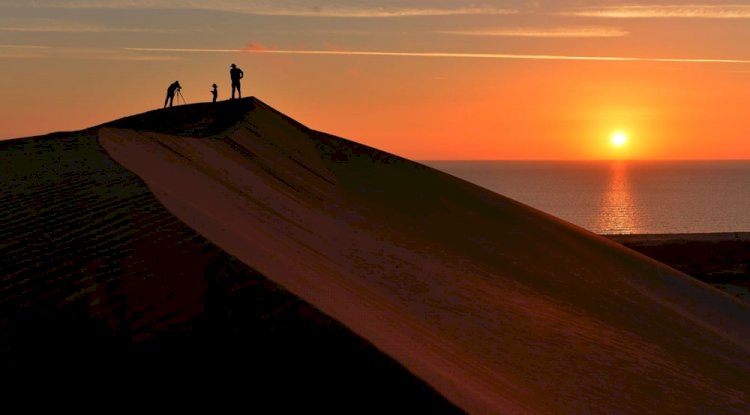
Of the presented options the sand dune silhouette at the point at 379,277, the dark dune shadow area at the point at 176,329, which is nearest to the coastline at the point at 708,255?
the sand dune silhouette at the point at 379,277

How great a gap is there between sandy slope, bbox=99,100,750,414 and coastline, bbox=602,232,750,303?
6448mm

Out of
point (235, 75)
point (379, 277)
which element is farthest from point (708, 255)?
point (379, 277)

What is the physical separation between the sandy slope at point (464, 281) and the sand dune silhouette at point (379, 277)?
41 mm

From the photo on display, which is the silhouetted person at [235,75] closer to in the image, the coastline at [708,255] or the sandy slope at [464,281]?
the sandy slope at [464,281]

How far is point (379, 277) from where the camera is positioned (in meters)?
8.80

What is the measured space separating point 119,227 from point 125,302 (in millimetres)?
1622

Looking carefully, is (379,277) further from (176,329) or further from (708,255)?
(708,255)

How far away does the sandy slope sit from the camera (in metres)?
6.25

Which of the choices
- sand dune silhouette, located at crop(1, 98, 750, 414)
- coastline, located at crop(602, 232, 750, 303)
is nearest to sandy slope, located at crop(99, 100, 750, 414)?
sand dune silhouette, located at crop(1, 98, 750, 414)

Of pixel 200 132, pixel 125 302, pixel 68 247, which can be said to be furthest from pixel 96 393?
pixel 200 132

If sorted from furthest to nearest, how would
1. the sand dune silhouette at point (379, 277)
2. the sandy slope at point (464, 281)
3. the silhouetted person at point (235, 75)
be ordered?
the silhouetted person at point (235, 75) < the sandy slope at point (464, 281) < the sand dune silhouette at point (379, 277)

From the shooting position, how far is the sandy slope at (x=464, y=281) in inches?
246

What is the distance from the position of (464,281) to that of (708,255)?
19011 mm

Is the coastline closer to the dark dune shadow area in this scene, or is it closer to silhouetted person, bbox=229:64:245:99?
silhouetted person, bbox=229:64:245:99
